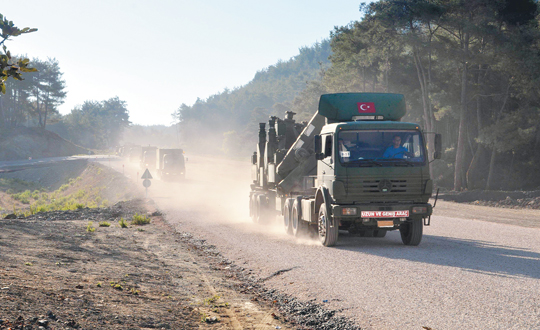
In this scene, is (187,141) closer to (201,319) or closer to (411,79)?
(411,79)

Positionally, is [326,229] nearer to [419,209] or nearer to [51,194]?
[419,209]

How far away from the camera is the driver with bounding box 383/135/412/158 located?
445 inches

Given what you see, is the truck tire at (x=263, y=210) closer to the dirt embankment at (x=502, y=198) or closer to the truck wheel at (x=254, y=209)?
the truck wheel at (x=254, y=209)

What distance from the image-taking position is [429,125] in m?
39.9

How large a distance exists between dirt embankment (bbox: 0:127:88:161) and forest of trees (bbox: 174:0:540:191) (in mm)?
68205

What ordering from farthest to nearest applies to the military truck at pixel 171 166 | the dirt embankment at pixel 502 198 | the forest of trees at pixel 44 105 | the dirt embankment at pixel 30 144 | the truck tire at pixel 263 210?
1. the dirt embankment at pixel 30 144
2. the military truck at pixel 171 166
3. the dirt embankment at pixel 502 198
4. the truck tire at pixel 263 210
5. the forest of trees at pixel 44 105

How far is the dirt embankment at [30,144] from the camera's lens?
299 ft

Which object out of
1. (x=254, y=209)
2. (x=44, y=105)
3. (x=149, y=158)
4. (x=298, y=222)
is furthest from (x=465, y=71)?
(x=44, y=105)

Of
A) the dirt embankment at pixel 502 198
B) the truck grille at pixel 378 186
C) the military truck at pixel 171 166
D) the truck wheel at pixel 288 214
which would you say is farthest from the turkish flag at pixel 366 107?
the military truck at pixel 171 166

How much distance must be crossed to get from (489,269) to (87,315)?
6897 millimetres

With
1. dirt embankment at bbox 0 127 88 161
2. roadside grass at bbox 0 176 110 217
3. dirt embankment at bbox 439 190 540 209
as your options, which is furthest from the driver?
dirt embankment at bbox 0 127 88 161

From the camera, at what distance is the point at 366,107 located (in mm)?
12727

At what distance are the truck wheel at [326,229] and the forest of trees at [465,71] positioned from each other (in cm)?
2494

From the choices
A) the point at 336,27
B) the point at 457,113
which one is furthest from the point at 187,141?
the point at 457,113
